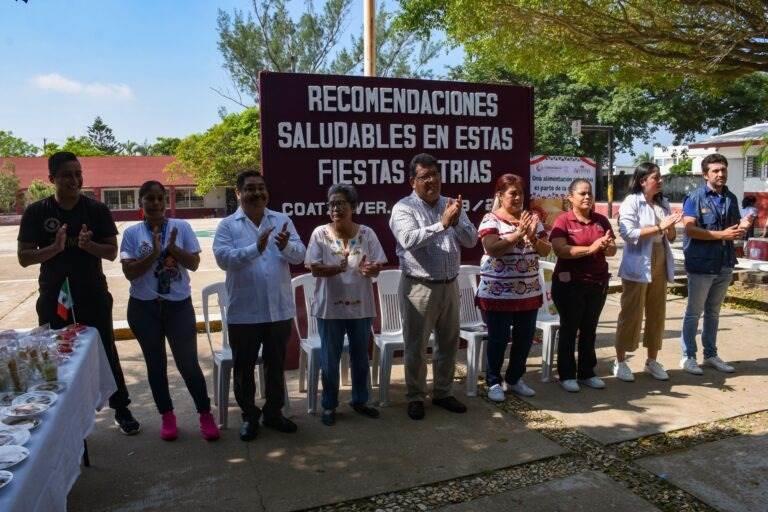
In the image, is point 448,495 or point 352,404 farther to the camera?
point 352,404

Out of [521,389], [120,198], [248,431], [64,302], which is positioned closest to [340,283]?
[248,431]

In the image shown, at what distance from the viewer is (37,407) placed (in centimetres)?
241

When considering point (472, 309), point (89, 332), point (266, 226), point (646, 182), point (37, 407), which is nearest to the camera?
point (37, 407)

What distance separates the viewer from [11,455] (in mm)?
1969

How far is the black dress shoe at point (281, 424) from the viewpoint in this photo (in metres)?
3.91

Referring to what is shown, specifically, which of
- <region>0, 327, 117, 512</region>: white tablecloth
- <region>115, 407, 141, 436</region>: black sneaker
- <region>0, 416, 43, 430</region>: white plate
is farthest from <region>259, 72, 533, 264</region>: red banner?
<region>0, 416, 43, 430</region>: white plate

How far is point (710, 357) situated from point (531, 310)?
6.64 ft

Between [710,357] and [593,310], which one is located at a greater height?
[593,310]

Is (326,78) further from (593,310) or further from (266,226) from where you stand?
(593,310)

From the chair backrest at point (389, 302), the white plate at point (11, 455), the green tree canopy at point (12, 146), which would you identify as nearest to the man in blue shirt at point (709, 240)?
the chair backrest at point (389, 302)

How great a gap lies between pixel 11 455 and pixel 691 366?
4.91m

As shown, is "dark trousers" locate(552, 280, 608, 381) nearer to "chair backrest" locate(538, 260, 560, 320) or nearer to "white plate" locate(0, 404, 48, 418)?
"chair backrest" locate(538, 260, 560, 320)

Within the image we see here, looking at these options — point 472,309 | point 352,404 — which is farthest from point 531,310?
point 352,404

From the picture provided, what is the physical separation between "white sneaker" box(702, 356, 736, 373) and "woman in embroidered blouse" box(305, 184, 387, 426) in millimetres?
3140
